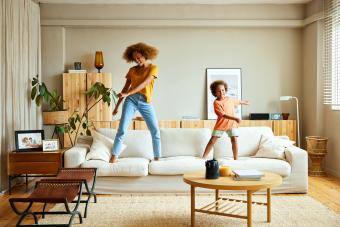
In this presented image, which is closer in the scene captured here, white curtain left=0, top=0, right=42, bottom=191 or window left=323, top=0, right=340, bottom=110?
white curtain left=0, top=0, right=42, bottom=191

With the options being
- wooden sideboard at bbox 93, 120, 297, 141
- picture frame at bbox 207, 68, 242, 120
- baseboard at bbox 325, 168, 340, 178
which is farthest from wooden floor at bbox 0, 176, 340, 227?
picture frame at bbox 207, 68, 242, 120

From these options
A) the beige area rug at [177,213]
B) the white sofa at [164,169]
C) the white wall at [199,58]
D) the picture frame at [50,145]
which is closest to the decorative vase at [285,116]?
the white wall at [199,58]

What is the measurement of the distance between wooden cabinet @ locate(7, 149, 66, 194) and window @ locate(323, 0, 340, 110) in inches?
155

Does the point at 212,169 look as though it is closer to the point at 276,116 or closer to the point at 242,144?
the point at 242,144

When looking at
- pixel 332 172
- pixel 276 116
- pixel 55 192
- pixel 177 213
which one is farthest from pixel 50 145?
pixel 332 172

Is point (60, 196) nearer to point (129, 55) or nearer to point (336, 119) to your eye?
point (129, 55)

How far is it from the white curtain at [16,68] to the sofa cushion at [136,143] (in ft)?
3.94

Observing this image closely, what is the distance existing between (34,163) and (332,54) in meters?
4.42

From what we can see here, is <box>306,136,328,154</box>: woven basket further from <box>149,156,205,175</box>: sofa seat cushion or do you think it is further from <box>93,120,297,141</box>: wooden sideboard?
<box>149,156,205,175</box>: sofa seat cushion

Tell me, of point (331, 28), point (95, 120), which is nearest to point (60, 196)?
point (95, 120)

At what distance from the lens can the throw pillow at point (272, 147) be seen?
5.16 m

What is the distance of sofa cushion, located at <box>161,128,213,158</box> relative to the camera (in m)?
5.44

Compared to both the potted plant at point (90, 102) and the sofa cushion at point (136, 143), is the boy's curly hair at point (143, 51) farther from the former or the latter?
the potted plant at point (90, 102)

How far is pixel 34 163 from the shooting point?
16.9ft
